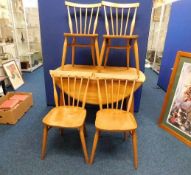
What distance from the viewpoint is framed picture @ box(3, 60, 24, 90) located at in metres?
3.46

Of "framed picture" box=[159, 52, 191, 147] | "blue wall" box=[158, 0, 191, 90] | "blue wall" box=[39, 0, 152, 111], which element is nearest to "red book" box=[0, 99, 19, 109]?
"blue wall" box=[39, 0, 152, 111]

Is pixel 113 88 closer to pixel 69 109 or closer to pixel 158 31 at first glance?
pixel 69 109

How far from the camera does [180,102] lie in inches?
83.1

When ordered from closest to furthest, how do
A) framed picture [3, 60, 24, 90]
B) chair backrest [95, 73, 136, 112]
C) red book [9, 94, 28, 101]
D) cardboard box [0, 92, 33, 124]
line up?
chair backrest [95, 73, 136, 112] → cardboard box [0, 92, 33, 124] → red book [9, 94, 28, 101] → framed picture [3, 60, 24, 90]

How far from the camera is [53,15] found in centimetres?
233

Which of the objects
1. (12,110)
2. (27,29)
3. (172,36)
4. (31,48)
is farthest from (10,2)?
(172,36)

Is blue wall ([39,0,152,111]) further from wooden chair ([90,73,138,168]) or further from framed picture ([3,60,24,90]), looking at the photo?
framed picture ([3,60,24,90])

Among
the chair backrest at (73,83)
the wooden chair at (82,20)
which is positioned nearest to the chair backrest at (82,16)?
the wooden chair at (82,20)

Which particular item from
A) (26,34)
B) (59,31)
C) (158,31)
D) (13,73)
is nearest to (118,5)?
(59,31)

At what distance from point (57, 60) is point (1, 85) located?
3.79ft

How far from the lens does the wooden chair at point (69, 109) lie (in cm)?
163

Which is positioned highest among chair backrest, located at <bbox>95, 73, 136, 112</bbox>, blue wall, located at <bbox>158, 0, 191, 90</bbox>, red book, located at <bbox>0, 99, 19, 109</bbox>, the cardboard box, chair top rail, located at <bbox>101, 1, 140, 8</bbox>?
chair top rail, located at <bbox>101, 1, 140, 8</bbox>

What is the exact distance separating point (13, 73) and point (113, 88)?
262 centimetres

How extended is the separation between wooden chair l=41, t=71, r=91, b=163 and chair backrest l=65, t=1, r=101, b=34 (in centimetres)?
71
